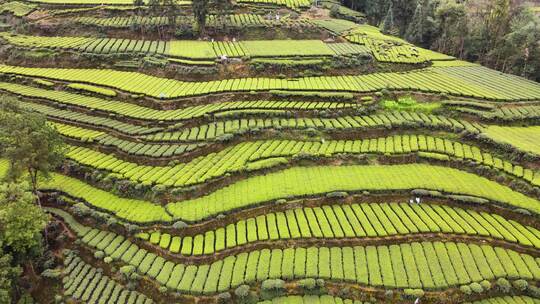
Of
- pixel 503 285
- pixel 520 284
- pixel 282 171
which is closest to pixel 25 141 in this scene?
pixel 282 171

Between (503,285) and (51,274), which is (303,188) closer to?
(503,285)

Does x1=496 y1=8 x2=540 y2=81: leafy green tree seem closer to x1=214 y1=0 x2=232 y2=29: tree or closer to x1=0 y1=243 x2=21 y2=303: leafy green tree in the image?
x1=214 y1=0 x2=232 y2=29: tree

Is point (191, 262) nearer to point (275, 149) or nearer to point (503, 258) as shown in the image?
point (275, 149)

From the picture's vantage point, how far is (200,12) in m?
57.8

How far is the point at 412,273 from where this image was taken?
27.1 metres

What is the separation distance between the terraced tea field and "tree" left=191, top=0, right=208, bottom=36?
4456 mm

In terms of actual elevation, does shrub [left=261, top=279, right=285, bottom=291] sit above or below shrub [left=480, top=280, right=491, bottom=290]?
below

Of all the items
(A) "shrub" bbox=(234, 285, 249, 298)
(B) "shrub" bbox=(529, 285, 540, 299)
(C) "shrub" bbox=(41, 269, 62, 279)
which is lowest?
(C) "shrub" bbox=(41, 269, 62, 279)

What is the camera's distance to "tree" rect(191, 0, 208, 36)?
56828 millimetres

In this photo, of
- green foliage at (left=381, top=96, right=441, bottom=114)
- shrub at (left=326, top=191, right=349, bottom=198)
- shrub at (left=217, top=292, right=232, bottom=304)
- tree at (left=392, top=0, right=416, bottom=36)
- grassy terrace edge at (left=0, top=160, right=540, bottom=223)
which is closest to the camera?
shrub at (left=217, top=292, right=232, bottom=304)

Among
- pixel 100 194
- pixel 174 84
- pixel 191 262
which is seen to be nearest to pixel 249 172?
pixel 191 262

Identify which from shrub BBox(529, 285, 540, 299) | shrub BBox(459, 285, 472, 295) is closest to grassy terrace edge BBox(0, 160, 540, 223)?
shrub BBox(529, 285, 540, 299)

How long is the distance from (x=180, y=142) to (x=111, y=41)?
27548 millimetres

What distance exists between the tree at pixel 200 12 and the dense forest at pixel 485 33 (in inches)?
1412
